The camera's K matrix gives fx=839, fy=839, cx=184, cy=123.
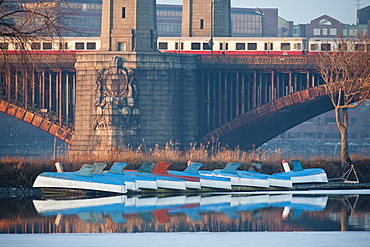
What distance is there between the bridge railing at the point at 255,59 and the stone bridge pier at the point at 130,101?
1.69 metres

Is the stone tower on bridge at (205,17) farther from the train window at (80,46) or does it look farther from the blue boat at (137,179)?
the blue boat at (137,179)

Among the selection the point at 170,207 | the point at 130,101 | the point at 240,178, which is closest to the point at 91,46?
the point at 130,101

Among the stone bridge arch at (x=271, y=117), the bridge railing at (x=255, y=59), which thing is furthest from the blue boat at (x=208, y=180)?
the bridge railing at (x=255, y=59)

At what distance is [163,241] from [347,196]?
64.8 feet

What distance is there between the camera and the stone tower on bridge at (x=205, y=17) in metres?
88.2

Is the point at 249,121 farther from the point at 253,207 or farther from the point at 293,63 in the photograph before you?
the point at 253,207

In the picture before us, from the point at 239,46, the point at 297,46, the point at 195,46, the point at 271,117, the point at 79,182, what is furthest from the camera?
the point at 195,46

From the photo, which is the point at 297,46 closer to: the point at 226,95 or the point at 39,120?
the point at 226,95

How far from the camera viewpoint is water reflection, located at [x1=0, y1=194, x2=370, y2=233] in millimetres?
31656

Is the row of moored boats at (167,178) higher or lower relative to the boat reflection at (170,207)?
higher

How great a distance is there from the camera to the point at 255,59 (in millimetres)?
77688

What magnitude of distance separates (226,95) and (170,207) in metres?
41.9

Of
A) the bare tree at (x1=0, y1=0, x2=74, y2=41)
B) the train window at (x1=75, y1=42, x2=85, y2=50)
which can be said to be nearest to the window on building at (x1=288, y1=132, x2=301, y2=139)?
the train window at (x1=75, y1=42, x2=85, y2=50)

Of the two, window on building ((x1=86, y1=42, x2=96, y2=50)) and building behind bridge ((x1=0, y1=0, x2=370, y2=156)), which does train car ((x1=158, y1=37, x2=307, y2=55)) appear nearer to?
window on building ((x1=86, y1=42, x2=96, y2=50))
